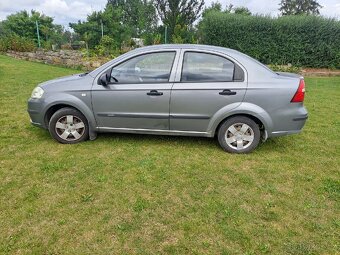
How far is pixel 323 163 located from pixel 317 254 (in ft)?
6.42

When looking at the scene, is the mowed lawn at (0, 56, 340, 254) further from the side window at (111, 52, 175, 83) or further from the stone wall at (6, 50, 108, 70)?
the stone wall at (6, 50, 108, 70)

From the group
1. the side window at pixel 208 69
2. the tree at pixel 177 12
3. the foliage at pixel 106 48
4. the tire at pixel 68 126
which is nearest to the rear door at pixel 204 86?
the side window at pixel 208 69

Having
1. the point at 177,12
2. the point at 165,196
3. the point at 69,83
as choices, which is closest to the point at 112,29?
the point at 177,12

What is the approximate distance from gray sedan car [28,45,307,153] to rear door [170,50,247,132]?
0.01 meters

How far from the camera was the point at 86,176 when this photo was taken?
3385 mm

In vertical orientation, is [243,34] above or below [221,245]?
above

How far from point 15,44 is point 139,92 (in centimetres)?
1525

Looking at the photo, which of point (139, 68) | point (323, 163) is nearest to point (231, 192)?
point (323, 163)

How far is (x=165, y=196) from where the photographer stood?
3.02m

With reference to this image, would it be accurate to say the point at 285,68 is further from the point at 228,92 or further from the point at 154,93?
the point at 154,93

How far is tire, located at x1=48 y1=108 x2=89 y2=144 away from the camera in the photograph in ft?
13.7

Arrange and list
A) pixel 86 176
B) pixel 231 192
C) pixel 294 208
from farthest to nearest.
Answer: pixel 86 176, pixel 231 192, pixel 294 208

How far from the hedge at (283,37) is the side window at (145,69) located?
1115cm

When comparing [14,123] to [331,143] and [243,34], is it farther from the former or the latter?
[243,34]
